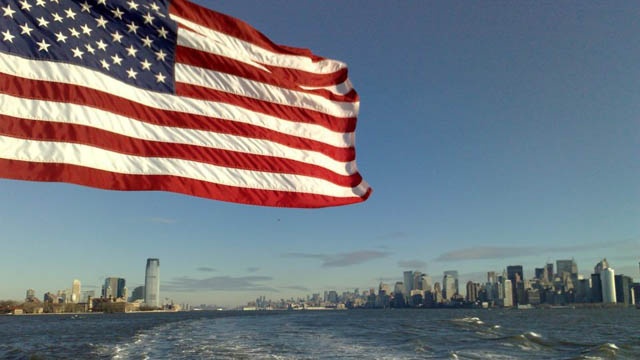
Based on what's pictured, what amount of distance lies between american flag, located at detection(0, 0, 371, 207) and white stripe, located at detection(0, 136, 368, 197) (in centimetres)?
1

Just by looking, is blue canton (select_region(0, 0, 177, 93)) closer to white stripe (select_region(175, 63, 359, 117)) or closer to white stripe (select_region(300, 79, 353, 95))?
white stripe (select_region(175, 63, 359, 117))

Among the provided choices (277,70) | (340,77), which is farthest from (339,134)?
(277,70)

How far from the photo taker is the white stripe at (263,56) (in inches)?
328

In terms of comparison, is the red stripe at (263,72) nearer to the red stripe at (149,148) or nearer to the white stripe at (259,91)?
the white stripe at (259,91)

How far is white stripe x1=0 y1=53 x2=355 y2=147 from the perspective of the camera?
21.7ft

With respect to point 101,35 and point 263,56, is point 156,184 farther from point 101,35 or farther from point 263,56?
point 263,56

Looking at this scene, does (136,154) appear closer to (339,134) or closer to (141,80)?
(141,80)

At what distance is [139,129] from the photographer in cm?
750

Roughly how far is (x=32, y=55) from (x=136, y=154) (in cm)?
169

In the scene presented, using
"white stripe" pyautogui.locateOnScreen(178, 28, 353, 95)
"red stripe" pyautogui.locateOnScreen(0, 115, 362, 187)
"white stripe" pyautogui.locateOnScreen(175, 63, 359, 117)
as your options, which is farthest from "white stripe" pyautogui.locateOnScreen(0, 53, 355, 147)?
"white stripe" pyautogui.locateOnScreen(178, 28, 353, 95)

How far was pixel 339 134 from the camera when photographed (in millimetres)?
10500

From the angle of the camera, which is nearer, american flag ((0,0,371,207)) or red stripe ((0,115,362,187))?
red stripe ((0,115,362,187))

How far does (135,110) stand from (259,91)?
2.19 metres

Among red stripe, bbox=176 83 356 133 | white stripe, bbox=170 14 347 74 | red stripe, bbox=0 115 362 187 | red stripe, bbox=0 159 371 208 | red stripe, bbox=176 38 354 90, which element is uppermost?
white stripe, bbox=170 14 347 74
